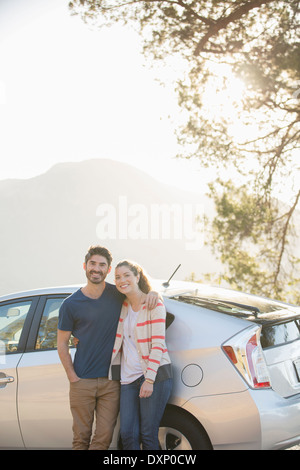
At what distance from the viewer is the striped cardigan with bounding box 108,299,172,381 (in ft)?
11.5

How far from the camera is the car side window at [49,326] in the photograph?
4223 millimetres

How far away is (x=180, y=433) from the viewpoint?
142 inches

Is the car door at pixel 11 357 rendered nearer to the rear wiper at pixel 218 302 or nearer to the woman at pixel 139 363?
the woman at pixel 139 363

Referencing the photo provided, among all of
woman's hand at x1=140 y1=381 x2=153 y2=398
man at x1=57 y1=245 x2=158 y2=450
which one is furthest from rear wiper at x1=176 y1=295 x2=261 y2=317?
woman's hand at x1=140 y1=381 x2=153 y2=398

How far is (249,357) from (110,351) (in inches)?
39.1

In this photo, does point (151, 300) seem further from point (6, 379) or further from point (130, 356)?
point (6, 379)

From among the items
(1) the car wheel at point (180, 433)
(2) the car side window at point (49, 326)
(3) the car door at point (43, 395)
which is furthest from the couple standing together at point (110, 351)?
(2) the car side window at point (49, 326)

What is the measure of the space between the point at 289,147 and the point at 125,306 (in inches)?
396

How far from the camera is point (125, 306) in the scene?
12.6 ft

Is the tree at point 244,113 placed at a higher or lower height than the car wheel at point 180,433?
higher

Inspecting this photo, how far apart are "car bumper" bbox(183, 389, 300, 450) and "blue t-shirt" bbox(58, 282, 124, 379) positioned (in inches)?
26.9

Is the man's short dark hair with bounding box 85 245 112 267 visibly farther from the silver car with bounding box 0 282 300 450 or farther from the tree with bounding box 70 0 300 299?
the tree with bounding box 70 0 300 299

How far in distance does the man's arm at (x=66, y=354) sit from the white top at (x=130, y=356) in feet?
1.17
